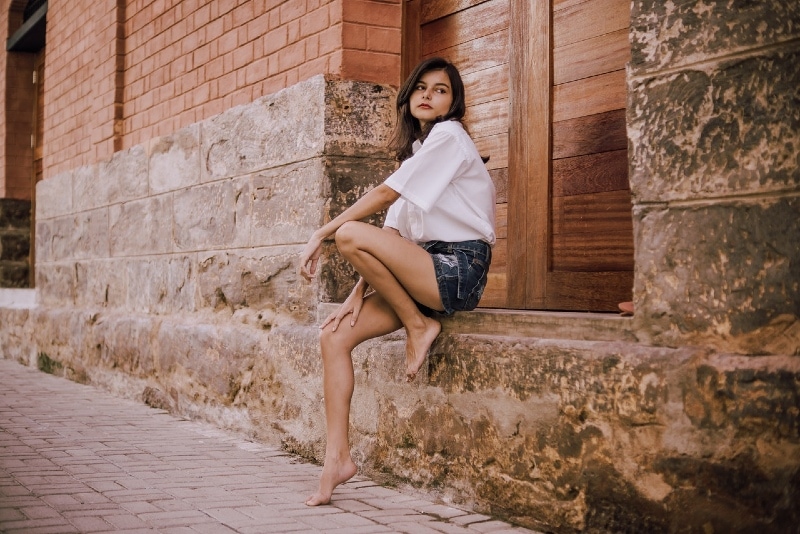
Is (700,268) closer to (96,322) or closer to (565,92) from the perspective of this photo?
(565,92)

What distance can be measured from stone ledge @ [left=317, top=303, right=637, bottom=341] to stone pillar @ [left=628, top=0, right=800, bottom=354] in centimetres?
10

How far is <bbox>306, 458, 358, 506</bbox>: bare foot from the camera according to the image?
11.6 ft

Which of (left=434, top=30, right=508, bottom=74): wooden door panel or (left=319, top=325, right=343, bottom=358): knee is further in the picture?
(left=434, top=30, right=508, bottom=74): wooden door panel

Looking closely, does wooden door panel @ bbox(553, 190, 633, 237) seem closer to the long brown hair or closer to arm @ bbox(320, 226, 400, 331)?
the long brown hair

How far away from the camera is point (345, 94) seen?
457 centimetres

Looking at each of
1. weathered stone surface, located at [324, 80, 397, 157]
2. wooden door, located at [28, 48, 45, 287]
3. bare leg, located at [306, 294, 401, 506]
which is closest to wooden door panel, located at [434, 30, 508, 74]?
weathered stone surface, located at [324, 80, 397, 157]

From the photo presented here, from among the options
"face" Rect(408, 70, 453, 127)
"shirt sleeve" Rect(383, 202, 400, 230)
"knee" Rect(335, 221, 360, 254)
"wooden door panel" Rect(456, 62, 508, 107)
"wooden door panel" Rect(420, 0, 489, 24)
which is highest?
"wooden door panel" Rect(420, 0, 489, 24)

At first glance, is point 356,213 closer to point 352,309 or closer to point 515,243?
point 352,309

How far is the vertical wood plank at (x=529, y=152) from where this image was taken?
399cm

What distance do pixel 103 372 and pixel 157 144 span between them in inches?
73.4

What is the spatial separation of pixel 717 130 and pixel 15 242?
948cm

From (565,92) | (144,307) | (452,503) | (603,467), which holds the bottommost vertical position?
(452,503)

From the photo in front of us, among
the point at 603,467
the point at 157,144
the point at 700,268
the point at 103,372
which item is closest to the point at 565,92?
the point at 700,268

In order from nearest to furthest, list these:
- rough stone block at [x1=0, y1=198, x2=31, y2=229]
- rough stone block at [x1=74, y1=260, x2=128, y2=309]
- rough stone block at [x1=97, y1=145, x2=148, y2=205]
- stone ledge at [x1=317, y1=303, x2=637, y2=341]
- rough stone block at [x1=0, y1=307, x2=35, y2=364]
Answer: stone ledge at [x1=317, y1=303, x2=637, y2=341]
rough stone block at [x1=97, y1=145, x2=148, y2=205]
rough stone block at [x1=74, y1=260, x2=128, y2=309]
rough stone block at [x1=0, y1=307, x2=35, y2=364]
rough stone block at [x1=0, y1=198, x2=31, y2=229]
